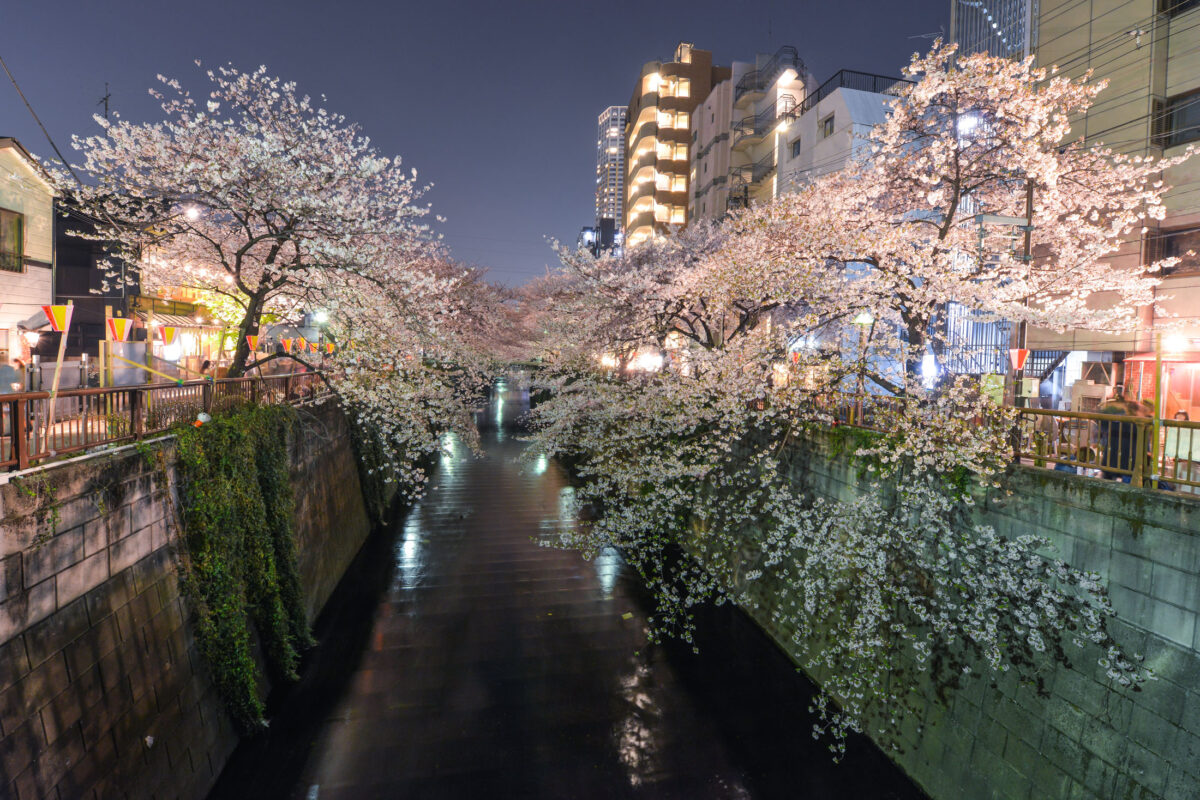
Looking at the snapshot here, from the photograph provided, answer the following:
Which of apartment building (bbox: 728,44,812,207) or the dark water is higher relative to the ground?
apartment building (bbox: 728,44,812,207)

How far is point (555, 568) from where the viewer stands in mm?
17797

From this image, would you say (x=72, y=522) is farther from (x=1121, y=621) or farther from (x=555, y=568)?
(x=555, y=568)

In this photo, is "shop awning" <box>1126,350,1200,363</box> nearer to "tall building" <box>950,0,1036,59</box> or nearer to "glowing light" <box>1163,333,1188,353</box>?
"glowing light" <box>1163,333,1188,353</box>

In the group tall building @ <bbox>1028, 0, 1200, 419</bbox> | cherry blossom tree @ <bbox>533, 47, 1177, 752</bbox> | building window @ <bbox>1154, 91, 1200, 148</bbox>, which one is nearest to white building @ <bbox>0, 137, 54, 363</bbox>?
cherry blossom tree @ <bbox>533, 47, 1177, 752</bbox>

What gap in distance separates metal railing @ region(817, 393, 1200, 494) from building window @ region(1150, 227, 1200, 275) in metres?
9.23

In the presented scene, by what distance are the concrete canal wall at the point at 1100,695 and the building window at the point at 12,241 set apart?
26.9 meters

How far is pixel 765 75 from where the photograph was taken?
37844 mm

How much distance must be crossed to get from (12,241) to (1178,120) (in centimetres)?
3537

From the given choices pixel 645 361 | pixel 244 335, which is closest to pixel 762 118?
pixel 645 361

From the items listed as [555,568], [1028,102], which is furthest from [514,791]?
[1028,102]

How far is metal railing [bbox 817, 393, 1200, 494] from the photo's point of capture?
634cm

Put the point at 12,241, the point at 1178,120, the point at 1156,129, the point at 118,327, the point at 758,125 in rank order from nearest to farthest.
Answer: the point at 118,327, the point at 1178,120, the point at 1156,129, the point at 12,241, the point at 758,125

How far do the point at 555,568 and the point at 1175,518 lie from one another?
1473cm

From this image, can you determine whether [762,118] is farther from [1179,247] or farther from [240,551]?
[240,551]
